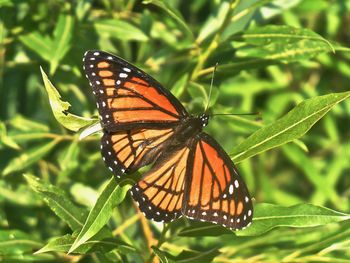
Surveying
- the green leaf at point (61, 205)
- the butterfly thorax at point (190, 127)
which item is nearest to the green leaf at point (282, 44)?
the butterfly thorax at point (190, 127)

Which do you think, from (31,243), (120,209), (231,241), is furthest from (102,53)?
(231,241)

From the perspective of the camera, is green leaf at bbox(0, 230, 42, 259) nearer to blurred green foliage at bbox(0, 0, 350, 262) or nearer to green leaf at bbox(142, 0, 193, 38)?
blurred green foliage at bbox(0, 0, 350, 262)

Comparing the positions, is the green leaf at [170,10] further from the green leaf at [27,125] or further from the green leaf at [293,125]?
the green leaf at [27,125]

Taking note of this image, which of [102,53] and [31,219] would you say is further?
[31,219]

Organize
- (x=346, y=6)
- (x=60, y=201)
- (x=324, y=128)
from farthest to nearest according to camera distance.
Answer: (x=324, y=128)
(x=346, y=6)
(x=60, y=201)

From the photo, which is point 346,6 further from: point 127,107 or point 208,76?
point 127,107

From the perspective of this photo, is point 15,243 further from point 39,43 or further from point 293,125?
point 293,125
